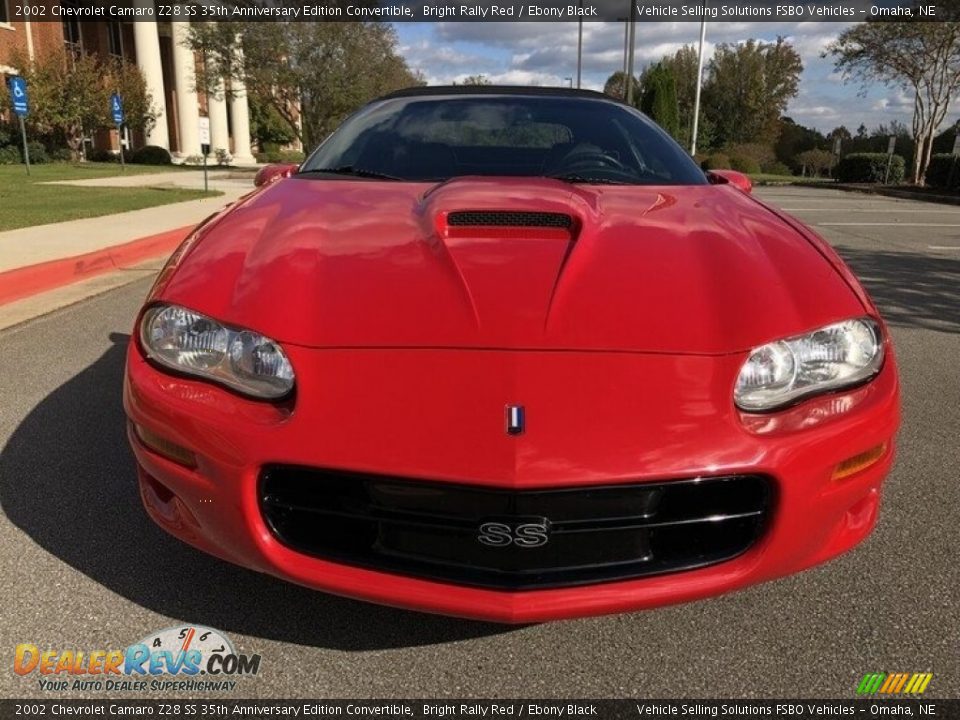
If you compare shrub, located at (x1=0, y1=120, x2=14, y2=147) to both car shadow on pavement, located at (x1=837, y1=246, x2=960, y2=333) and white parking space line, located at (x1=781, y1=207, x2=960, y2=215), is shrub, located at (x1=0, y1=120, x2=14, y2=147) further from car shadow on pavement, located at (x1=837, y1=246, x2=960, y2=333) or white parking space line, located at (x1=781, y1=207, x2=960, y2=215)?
car shadow on pavement, located at (x1=837, y1=246, x2=960, y2=333)

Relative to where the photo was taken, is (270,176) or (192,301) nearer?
(192,301)

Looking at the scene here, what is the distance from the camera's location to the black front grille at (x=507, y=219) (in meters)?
2.01

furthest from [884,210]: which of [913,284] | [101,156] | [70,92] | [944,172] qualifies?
[101,156]

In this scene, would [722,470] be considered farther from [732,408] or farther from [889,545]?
[889,545]

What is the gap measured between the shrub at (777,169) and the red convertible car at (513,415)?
48.2m

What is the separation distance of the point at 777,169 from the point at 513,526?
4992 cm

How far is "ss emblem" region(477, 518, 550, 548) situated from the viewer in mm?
1545

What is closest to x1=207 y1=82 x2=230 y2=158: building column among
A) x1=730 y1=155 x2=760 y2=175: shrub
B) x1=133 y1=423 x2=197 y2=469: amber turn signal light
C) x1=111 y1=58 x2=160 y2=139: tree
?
x1=111 y1=58 x2=160 y2=139: tree

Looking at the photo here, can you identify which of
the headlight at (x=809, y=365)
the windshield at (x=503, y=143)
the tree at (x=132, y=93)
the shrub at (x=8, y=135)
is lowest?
the headlight at (x=809, y=365)

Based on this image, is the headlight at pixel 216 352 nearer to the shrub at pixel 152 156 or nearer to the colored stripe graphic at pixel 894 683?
the colored stripe graphic at pixel 894 683

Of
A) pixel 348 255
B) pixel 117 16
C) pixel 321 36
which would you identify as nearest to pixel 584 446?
pixel 348 255

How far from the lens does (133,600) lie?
6.64 feet

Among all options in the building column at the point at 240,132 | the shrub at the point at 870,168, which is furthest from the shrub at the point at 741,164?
the building column at the point at 240,132

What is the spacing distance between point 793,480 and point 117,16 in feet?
137
